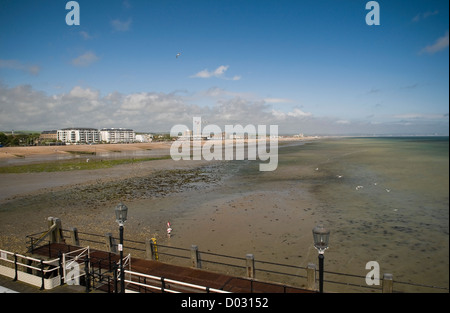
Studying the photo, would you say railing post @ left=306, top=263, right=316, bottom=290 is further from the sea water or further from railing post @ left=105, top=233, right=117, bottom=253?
railing post @ left=105, top=233, right=117, bottom=253

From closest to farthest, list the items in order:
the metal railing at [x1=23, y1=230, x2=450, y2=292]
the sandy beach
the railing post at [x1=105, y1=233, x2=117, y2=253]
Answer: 1. the metal railing at [x1=23, y1=230, x2=450, y2=292]
2. the railing post at [x1=105, y1=233, x2=117, y2=253]
3. the sandy beach

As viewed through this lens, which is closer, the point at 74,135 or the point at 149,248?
the point at 149,248

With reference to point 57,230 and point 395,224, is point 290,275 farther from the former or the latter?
point 57,230

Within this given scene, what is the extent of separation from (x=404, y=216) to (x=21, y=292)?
859 inches

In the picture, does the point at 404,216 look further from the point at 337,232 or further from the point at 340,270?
the point at 340,270

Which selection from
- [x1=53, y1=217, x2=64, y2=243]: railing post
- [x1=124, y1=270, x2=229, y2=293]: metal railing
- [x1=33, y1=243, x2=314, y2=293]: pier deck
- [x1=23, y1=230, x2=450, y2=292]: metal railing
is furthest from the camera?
[x1=53, y1=217, x2=64, y2=243]: railing post

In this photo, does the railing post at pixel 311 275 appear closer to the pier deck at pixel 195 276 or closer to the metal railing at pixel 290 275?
the pier deck at pixel 195 276

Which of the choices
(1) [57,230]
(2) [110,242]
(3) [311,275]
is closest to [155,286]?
(2) [110,242]

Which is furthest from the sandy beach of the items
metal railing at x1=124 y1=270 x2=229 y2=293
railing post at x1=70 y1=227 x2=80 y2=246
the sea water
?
metal railing at x1=124 y1=270 x2=229 y2=293

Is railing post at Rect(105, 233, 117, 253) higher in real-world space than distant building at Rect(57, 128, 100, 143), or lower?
lower

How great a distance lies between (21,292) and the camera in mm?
8828

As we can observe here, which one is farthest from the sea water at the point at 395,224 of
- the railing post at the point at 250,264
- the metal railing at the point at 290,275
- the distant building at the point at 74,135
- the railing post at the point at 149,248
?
the distant building at the point at 74,135
